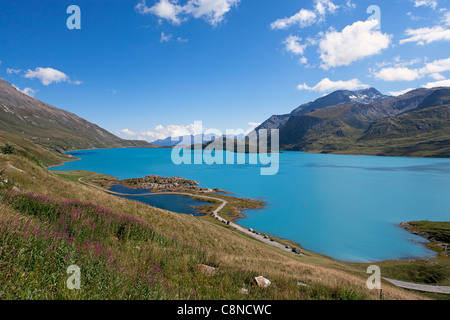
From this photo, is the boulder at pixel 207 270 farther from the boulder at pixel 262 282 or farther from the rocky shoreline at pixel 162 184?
the rocky shoreline at pixel 162 184

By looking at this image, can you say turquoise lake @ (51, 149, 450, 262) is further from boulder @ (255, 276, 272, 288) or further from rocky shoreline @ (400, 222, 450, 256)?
boulder @ (255, 276, 272, 288)

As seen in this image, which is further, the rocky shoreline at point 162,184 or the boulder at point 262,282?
the rocky shoreline at point 162,184

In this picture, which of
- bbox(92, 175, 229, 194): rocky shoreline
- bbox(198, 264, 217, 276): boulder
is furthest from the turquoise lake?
bbox(198, 264, 217, 276): boulder

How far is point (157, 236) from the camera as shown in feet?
45.3

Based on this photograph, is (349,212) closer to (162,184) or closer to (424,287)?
(424,287)

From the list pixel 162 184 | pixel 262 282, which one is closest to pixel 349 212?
pixel 262 282

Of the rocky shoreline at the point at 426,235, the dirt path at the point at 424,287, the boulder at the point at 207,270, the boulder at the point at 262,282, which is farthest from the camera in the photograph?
the rocky shoreline at the point at 426,235

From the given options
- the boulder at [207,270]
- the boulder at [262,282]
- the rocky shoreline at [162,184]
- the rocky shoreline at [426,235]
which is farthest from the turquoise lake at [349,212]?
the boulder at [207,270]

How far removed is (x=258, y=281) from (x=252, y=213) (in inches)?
2736

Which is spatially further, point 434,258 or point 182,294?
point 434,258

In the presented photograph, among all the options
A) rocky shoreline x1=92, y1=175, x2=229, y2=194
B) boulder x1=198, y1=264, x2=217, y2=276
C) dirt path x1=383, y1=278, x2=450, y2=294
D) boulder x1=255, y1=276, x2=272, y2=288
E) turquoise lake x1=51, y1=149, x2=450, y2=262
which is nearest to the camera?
boulder x1=255, y1=276, x2=272, y2=288

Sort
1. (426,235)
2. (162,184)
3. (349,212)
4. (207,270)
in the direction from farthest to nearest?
(162,184)
(349,212)
(426,235)
(207,270)
